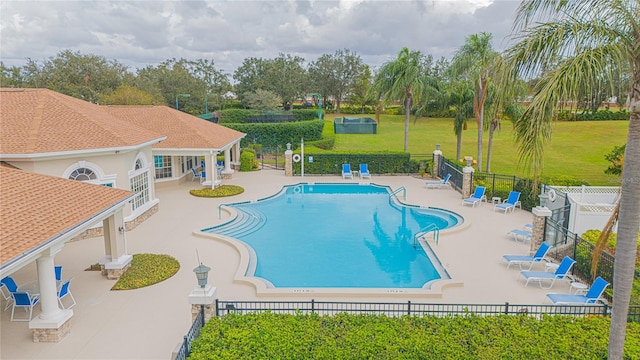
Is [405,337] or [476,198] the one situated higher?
[476,198]

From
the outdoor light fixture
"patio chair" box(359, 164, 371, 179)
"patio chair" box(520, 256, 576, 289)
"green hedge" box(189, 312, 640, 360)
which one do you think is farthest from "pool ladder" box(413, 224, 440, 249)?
the outdoor light fixture

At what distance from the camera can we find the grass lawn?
3114 centimetres

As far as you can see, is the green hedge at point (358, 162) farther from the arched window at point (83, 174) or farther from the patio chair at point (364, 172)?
the arched window at point (83, 174)

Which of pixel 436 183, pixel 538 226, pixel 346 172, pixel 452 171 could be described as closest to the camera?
pixel 538 226

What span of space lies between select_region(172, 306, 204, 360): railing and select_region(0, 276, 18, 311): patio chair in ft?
15.9

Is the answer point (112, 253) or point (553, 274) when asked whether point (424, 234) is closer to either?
point (553, 274)

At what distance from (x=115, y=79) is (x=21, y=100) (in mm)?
36501

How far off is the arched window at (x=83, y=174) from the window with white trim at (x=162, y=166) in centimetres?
834

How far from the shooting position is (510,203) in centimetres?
1975

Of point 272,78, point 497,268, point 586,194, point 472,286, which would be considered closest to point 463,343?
point 472,286

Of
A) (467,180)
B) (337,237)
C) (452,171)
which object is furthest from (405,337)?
(452,171)

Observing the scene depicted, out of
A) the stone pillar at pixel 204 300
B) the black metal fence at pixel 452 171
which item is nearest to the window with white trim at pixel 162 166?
the black metal fence at pixel 452 171

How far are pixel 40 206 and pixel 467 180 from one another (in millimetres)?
18271

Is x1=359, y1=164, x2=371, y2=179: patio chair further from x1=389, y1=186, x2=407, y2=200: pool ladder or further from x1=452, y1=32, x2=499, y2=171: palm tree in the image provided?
x1=452, y1=32, x2=499, y2=171: palm tree
